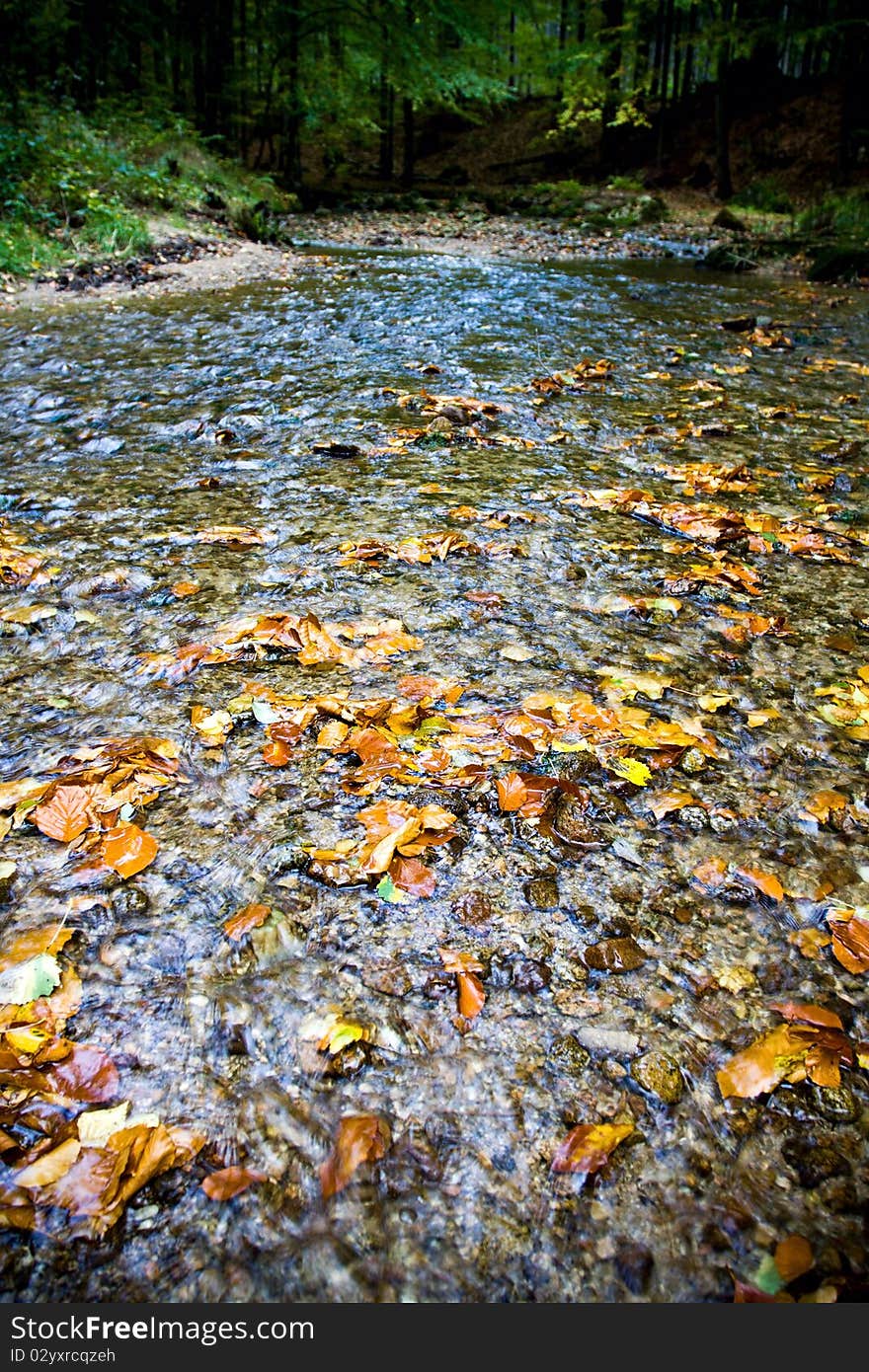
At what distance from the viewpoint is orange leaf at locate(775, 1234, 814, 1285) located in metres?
1.07

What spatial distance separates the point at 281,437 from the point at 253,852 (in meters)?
3.54

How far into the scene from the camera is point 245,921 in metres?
1.54

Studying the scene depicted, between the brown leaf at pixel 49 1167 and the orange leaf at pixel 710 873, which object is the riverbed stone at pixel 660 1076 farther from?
the brown leaf at pixel 49 1167

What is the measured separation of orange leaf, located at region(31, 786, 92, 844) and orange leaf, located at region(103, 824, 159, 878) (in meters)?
0.08

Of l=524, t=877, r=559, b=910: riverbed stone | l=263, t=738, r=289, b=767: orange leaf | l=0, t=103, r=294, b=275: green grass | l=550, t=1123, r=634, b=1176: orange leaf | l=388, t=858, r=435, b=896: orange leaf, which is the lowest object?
l=550, t=1123, r=634, b=1176: orange leaf

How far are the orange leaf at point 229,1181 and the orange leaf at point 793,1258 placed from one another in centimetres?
76

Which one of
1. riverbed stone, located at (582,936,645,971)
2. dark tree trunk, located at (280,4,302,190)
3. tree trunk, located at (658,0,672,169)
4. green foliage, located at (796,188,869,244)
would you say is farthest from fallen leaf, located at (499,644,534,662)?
tree trunk, located at (658,0,672,169)

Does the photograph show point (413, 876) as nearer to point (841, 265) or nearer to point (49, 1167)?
point (49, 1167)

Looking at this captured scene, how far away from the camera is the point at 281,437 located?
15.2 ft

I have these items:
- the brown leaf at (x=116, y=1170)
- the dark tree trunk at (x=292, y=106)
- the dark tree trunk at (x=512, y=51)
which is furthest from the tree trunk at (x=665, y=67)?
the brown leaf at (x=116, y=1170)

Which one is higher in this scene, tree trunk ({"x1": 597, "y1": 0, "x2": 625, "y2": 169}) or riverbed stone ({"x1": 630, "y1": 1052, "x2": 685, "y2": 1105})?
tree trunk ({"x1": 597, "y1": 0, "x2": 625, "y2": 169})

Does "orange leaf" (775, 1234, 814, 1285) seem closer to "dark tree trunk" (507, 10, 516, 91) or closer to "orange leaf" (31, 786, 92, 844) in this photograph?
"orange leaf" (31, 786, 92, 844)

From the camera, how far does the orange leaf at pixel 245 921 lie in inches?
59.9

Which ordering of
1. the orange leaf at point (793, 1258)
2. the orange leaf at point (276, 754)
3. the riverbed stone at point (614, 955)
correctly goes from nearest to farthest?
the orange leaf at point (793, 1258) → the riverbed stone at point (614, 955) → the orange leaf at point (276, 754)
